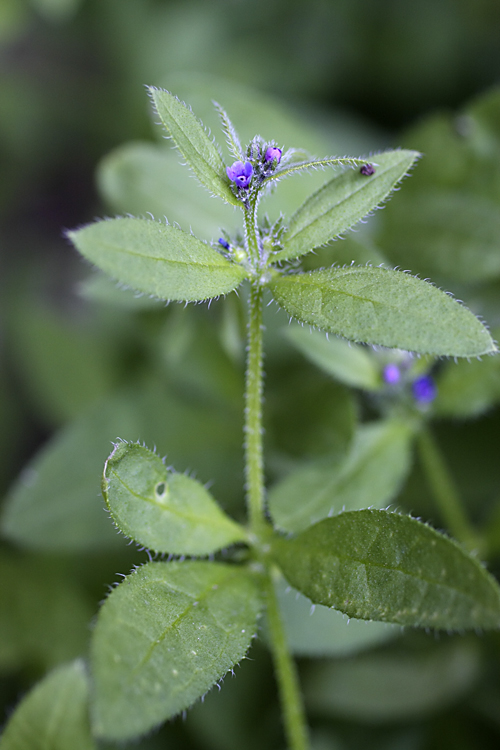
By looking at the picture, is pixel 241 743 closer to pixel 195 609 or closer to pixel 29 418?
pixel 195 609

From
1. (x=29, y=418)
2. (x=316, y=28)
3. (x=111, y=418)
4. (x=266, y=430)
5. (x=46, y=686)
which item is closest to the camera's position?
(x=46, y=686)

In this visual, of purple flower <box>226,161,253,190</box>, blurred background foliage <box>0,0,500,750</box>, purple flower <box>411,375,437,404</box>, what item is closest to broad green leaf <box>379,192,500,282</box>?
blurred background foliage <box>0,0,500,750</box>

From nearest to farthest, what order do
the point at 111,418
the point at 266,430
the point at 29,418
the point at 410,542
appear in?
the point at 410,542, the point at 266,430, the point at 111,418, the point at 29,418

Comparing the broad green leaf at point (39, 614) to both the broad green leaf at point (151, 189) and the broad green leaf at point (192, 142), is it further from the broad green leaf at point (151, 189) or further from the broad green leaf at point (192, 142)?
the broad green leaf at point (192, 142)

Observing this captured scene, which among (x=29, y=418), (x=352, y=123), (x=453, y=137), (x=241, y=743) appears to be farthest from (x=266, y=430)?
(x=352, y=123)

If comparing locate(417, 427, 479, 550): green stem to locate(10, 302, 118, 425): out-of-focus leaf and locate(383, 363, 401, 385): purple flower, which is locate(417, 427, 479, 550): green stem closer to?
locate(383, 363, 401, 385): purple flower

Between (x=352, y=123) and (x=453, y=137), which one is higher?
(x=352, y=123)

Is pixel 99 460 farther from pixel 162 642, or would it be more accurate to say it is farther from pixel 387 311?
pixel 387 311

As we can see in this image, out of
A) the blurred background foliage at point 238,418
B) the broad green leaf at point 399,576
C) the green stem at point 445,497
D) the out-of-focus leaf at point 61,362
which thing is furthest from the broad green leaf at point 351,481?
the out-of-focus leaf at point 61,362
